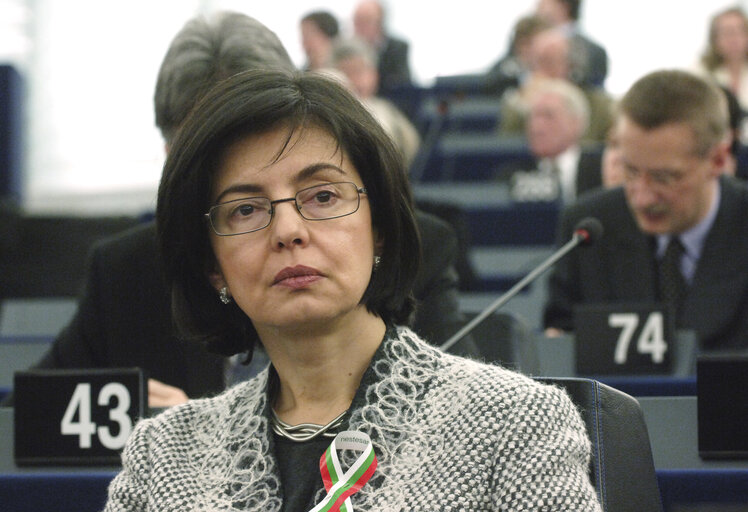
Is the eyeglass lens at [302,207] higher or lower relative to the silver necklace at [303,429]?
higher

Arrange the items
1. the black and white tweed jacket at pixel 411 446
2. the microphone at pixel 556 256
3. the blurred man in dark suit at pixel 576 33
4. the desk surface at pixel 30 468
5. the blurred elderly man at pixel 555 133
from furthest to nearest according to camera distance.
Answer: the blurred man in dark suit at pixel 576 33 < the blurred elderly man at pixel 555 133 < the microphone at pixel 556 256 < the desk surface at pixel 30 468 < the black and white tweed jacket at pixel 411 446

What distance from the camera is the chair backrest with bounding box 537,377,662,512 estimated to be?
140 cm

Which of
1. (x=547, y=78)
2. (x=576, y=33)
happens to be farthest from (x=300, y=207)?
(x=576, y=33)

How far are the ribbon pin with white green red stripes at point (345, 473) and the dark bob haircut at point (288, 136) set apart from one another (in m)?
0.19

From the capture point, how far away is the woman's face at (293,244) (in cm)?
145

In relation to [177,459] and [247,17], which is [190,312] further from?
[247,17]

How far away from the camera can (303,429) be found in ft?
5.03

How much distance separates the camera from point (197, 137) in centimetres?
152

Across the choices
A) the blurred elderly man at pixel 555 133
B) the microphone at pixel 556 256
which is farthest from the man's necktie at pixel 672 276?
the blurred elderly man at pixel 555 133

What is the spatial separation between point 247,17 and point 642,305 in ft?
3.12

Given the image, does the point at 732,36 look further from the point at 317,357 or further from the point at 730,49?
the point at 317,357

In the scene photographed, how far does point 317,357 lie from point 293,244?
0.15m

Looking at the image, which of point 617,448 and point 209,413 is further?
point 209,413

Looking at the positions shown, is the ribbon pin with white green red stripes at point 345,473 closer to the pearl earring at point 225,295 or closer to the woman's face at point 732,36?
the pearl earring at point 225,295
